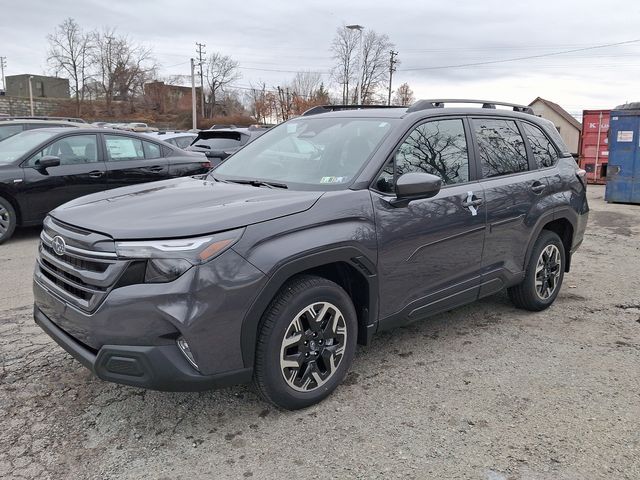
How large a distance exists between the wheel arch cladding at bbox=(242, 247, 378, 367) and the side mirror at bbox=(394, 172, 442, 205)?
18.4 inches

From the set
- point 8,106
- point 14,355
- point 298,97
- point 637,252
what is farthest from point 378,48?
point 14,355

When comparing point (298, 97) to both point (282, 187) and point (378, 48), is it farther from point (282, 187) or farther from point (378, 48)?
point (282, 187)

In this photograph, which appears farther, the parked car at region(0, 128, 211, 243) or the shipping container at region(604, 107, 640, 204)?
the shipping container at region(604, 107, 640, 204)

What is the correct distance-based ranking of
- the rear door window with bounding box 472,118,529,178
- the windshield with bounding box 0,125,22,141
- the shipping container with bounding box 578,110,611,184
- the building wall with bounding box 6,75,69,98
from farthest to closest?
the building wall with bounding box 6,75,69,98, the shipping container with bounding box 578,110,611,184, the windshield with bounding box 0,125,22,141, the rear door window with bounding box 472,118,529,178

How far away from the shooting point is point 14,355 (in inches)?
150

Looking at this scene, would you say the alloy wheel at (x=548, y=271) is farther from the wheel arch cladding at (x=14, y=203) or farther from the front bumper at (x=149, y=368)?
the wheel arch cladding at (x=14, y=203)

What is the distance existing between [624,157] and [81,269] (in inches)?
489

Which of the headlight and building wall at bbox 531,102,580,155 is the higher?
building wall at bbox 531,102,580,155

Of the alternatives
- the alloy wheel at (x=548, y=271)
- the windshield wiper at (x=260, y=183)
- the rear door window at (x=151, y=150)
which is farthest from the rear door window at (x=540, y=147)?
the rear door window at (x=151, y=150)

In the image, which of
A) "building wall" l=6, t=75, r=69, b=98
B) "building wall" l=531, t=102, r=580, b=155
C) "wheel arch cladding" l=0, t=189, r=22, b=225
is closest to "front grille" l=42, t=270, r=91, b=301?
"wheel arch cladding" l=0, t=189, r=22, b=225

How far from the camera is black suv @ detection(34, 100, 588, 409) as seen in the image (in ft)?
8.66

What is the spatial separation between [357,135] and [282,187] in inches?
28.0

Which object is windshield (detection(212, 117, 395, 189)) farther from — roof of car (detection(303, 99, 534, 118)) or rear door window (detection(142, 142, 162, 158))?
rear door window (detection(142, 142, 162, 158))

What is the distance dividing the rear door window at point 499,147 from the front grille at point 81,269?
2794 millimetres
